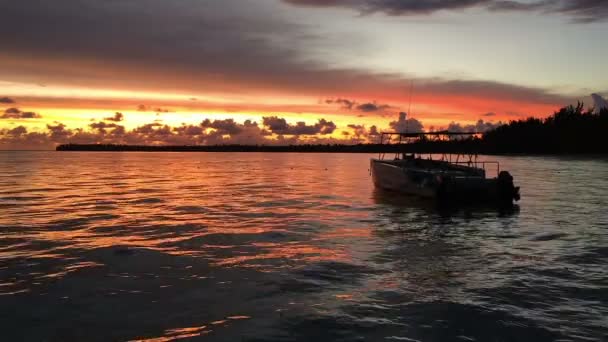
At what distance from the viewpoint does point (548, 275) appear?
36.0 feet

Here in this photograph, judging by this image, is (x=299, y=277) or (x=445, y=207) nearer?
(x=299, y=277)

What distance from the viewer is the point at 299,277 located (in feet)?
35.7

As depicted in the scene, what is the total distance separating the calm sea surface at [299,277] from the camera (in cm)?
771

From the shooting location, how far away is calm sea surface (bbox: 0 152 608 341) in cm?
771

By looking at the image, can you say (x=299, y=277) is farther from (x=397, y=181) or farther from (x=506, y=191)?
(x=397, y=181)

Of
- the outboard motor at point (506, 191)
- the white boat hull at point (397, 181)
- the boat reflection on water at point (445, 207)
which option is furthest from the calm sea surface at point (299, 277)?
the white boat hull at point (397, 181)

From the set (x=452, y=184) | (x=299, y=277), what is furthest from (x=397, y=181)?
(x=299, y=277)

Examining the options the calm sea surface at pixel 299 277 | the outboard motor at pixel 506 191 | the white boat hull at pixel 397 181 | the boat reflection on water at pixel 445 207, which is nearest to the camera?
the calm sea surface at pixel 299 277

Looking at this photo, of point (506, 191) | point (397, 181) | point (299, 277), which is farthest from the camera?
Answer: point (397, 181)

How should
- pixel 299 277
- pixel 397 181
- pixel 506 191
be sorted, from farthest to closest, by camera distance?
pixel 397 181 < pixel 506 191 < pixel 299 277

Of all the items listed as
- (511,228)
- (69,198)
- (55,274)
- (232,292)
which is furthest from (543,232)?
(69,198)

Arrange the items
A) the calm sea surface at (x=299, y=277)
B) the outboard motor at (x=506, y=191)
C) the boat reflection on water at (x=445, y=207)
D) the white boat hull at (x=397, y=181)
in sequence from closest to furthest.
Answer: the calm sea surface at (x=299, y=277) → the boat reflection on water at (x=445, y=207) → the outboard motor at (x=506, y=191) → the white boat hull at (x=397, y=181)

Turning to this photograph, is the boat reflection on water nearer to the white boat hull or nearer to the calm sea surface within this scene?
the white boat hull

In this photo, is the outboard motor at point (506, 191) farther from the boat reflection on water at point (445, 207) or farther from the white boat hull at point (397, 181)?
the white boat hull at point (397, 181)
